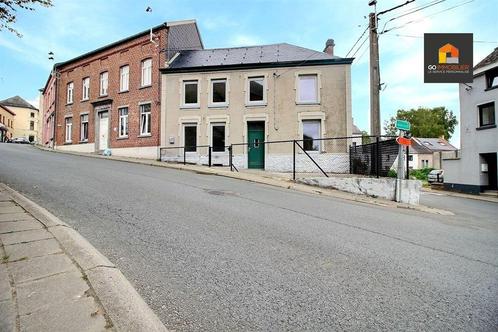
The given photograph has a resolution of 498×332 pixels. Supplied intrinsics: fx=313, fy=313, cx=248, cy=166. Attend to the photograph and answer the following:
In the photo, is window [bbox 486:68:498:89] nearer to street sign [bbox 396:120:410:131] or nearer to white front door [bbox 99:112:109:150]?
street sign [bbox 396:120:410:131]

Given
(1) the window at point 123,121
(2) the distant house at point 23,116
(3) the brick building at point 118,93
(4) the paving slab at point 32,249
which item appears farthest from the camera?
(2) the distant house at point 23,116

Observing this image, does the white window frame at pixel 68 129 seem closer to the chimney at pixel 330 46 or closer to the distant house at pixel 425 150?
the chimney at pixel 330 46

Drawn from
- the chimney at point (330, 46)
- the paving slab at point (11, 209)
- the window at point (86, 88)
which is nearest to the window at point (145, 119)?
the window at point (86, 88)

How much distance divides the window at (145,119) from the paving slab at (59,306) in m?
19.3

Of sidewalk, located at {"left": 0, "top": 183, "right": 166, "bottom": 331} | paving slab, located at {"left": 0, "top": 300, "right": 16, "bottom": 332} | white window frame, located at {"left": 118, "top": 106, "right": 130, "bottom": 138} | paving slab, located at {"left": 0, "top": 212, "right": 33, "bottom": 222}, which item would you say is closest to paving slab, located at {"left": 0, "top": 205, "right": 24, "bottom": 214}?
paving slab, located at {"left": 0, "top": 212, "right": 33, "bottom": 222}

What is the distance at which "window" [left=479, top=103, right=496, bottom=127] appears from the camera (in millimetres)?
17466

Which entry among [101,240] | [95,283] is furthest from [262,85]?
[95,283]

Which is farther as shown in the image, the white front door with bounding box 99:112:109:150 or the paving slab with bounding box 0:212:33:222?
the white front door with bounding box 99:112:109:150

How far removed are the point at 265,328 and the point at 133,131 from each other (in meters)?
21.1

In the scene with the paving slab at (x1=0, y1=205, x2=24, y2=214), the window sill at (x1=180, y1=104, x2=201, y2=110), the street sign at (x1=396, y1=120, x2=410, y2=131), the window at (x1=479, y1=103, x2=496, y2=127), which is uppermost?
the window sill at (x1=180, y1=104, x2=201, y2=110)

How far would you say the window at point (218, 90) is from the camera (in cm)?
1956

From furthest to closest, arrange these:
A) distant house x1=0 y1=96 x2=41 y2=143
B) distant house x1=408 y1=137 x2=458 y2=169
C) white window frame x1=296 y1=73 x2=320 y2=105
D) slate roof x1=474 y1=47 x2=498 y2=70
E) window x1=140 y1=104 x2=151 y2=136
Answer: distant house x1=0 y1=96 x2=41 y2=143 < distant house x1=408 y1=137 x2=458 y2=169 < window x1=140 y1=104 x2=151 y2=136 < white window frame x1=296 y1=73 x2=320 y2=105 < slate roof x1=474 y1=47 x2=498 y2=70

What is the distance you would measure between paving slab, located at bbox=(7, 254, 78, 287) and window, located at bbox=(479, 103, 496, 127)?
2099 cm

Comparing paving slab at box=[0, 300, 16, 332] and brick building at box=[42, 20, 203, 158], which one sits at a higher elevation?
brick building at box=[42, 20, 203, 158]
